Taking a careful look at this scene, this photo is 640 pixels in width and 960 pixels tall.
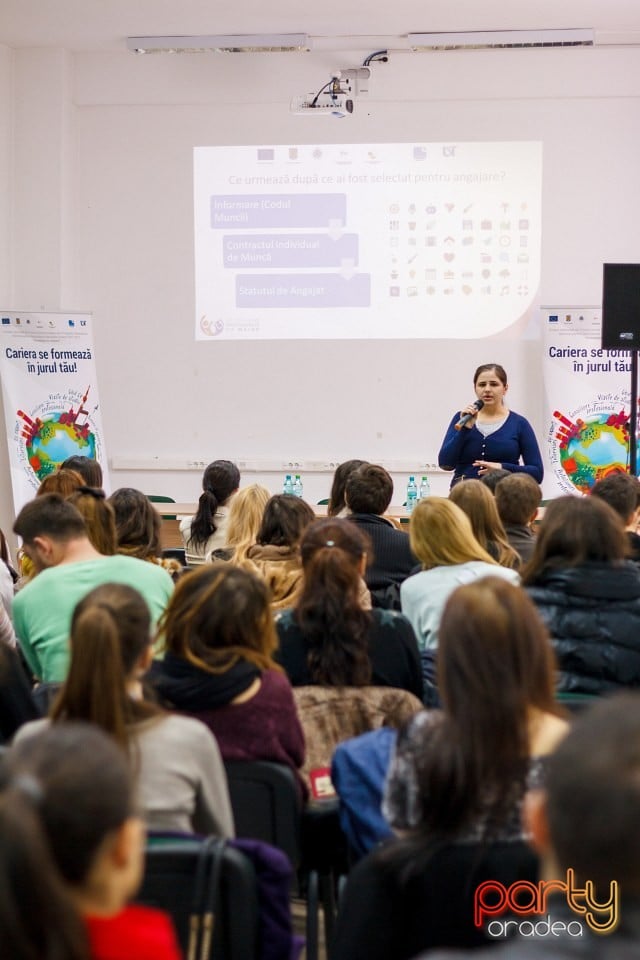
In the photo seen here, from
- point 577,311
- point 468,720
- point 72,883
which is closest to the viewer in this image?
point 72,883

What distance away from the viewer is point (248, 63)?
717 cm

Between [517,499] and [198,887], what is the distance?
2469 mm

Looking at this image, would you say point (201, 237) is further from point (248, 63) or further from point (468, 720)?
point (468, 720)

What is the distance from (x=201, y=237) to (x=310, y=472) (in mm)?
1806

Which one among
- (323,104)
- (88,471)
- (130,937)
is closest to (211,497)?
(88,471)

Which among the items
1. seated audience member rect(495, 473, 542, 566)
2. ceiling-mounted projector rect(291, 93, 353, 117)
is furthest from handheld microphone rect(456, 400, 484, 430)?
ceiling-mounted projector rect(291, 93, 353, 117)

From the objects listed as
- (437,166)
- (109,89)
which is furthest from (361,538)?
(109,89)

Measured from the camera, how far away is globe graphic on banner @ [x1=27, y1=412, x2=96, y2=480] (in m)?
7.23

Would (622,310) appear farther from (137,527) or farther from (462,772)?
(462,772)

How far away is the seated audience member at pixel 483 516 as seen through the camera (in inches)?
134

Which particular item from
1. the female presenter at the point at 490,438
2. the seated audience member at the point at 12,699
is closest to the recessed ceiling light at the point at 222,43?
the female presenter at the point at 490,438

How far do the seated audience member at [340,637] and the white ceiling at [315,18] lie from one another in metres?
4.86

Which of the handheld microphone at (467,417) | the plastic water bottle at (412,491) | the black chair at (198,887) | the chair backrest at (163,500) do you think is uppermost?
the handheld microphone at (467,417)

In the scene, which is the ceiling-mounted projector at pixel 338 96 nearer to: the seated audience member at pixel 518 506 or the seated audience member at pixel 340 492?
the seated audience member at pixel 340 492
